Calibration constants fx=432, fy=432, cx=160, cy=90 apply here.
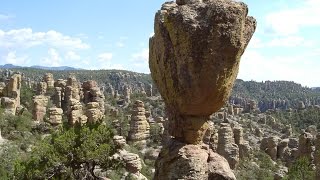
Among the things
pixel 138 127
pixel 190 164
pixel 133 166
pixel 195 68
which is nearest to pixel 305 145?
pixel 138 127

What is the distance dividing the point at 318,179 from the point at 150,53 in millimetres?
17622

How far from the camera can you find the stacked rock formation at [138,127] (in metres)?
40.2

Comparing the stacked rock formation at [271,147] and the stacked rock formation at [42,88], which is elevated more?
the stacked rock formation at [42,88]

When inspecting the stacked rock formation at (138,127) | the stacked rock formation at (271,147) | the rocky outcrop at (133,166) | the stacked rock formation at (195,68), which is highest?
the stacked rock formation at (195,68)

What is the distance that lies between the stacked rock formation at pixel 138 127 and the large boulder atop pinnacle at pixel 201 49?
29720mm

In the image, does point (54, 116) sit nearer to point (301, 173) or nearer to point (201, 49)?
point (301, 173)

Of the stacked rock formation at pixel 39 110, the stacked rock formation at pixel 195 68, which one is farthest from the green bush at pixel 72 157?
the stacked rock formation at pixel 39 110

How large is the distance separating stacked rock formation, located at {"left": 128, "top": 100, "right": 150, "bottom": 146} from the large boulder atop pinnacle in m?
29.7

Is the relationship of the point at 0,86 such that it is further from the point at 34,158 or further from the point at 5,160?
the point at 34,158

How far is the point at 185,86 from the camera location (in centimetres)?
1036

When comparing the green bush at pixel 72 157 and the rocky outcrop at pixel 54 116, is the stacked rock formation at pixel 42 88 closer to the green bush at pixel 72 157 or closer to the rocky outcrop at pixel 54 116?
the rocky outcrop at pixel 54 116

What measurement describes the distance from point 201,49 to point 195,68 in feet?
1.53

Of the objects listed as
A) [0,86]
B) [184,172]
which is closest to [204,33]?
[184,172]

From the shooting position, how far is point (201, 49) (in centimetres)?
1014
